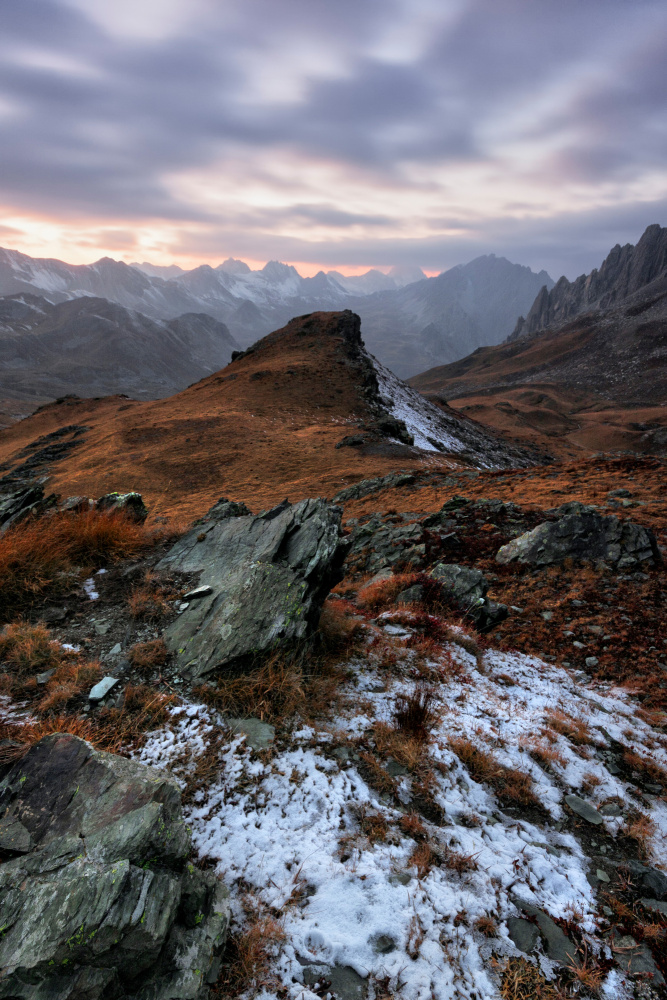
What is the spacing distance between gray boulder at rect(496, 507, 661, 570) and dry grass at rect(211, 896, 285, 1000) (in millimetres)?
9379

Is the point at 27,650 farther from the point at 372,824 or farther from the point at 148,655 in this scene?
the point at 372,824

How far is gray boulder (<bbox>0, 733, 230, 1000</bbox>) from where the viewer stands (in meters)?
2.36

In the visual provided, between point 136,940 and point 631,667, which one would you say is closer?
point 136,940

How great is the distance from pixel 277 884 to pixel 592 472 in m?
18.8

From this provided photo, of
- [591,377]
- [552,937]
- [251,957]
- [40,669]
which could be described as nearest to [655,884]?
[552,937]

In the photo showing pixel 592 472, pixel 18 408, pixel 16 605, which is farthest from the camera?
pixel 18 408

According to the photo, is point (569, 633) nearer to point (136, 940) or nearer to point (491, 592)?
point (491, 592)

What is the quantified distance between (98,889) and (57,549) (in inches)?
235

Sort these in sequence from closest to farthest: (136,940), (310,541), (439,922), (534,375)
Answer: (136,940)
(439,922)
(310,541)
(534,375)

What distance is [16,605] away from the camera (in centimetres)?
605

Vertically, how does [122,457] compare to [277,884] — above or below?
below

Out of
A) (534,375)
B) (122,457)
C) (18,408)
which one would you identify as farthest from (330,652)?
(18,408)

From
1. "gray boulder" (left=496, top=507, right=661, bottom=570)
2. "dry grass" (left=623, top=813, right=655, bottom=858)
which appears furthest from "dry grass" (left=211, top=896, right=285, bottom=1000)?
"gray boulder" (left=496, top=507, right=661, bottom=570)

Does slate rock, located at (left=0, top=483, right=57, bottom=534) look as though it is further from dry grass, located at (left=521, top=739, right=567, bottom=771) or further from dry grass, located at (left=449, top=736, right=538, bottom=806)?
dry grass, located at (left=521, top=739, right=567, bottom=771)
